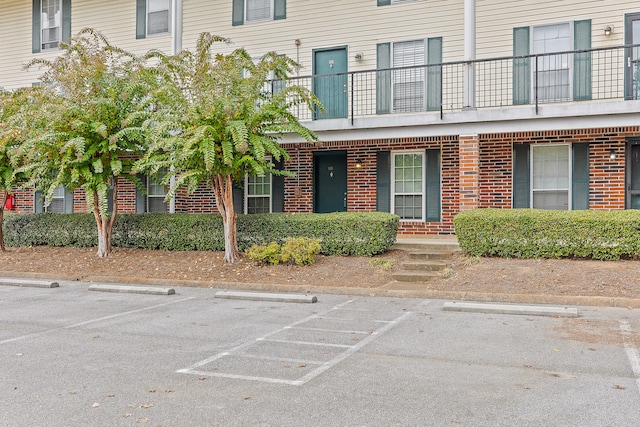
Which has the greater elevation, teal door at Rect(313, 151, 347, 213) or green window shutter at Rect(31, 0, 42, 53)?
green window shutter at Rect(31, 0, 42, 53)

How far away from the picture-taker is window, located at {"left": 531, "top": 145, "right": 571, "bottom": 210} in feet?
45.4

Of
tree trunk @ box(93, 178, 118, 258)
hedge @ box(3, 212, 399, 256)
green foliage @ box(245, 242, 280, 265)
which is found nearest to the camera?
green foliage @ box(245, 242, 280, 265)

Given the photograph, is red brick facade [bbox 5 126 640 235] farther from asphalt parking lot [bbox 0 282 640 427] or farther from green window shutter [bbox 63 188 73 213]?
asphalt parking lot [bbox 0 282 640 427]

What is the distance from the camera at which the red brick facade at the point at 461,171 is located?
13.2 m

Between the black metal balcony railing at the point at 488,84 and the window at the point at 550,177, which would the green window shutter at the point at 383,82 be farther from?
the window at the point at 550,177

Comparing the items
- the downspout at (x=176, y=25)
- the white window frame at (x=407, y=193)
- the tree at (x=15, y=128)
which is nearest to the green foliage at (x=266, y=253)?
the white window frame at (x=407, y=193)

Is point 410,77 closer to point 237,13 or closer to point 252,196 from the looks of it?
point 252,196

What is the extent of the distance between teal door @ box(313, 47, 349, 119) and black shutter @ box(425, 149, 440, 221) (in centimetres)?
251

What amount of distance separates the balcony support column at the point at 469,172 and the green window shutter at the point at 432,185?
1918 mm

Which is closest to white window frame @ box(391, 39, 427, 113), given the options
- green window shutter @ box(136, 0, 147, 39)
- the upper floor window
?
the upper floor window

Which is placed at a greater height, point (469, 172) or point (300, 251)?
point (469, 172)

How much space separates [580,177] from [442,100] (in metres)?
3.77

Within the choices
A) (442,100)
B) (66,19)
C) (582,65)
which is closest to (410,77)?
(442,100)

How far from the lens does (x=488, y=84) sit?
550 inches
